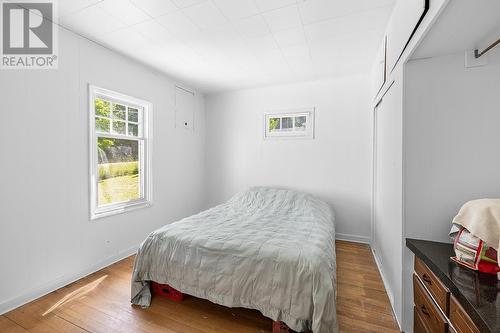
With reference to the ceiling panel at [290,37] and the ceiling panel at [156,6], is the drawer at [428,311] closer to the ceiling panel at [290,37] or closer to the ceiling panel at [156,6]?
the ceiling panel at [290,37]

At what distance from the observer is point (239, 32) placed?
223cm

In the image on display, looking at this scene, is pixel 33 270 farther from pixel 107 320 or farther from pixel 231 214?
pixel 231 214

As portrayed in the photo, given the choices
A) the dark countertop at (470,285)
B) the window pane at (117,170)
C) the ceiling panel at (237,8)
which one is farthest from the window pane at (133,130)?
the dark countertop at (470,285)

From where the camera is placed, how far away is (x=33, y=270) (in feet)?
6.43

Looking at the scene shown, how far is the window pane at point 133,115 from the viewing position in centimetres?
296

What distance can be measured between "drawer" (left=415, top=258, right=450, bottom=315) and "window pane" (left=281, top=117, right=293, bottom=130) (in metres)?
2.68

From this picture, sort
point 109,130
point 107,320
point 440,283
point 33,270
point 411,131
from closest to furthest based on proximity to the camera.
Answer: point 440,283 → point 411,131 → point 107,320 → point 33,270 → point 109,130

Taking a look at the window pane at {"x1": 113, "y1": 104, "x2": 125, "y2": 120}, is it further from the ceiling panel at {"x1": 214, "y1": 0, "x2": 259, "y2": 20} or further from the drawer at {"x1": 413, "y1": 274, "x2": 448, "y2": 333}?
the drawer at {"x1": 413, "y1": 274, "x2": 448, "y2": 333}

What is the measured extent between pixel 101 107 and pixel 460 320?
3400 millimetres

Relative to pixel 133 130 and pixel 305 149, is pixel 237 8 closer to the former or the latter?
pixel 133 130

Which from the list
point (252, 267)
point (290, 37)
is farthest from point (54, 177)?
point (290, 37)

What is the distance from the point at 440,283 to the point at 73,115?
3170 mm

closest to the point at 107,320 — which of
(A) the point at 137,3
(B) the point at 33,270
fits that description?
(B) the point at 33,270

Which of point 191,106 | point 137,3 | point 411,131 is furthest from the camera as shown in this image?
point 191,106
